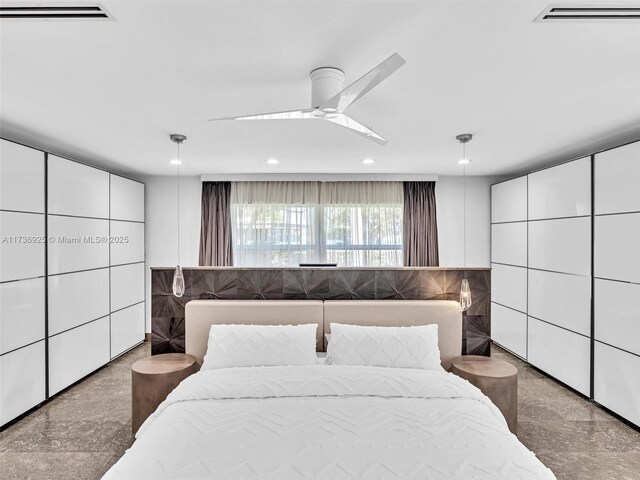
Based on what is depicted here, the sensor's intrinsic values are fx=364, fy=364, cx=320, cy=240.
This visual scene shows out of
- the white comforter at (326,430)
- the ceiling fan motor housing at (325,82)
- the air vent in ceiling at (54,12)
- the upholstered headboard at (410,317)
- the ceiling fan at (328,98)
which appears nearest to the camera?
the air vent in ceiling at (54,12)

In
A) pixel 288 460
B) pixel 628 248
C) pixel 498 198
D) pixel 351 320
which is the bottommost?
pixel 288 460

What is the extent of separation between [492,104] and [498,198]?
2933 mm

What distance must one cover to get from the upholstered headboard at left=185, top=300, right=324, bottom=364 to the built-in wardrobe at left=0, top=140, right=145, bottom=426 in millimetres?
1312

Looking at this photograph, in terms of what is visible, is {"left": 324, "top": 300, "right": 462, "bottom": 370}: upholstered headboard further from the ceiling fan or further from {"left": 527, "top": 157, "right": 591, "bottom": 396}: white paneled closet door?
the ceiling fan

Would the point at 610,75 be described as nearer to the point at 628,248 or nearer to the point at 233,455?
the point at 628,248

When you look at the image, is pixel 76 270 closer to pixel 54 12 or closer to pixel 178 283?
pixel 178 283

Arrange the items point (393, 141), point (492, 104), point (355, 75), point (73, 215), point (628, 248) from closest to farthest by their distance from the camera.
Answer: point (355, 75), point (492, 104), point (628, 248), point (393, 141), point (73, 215)

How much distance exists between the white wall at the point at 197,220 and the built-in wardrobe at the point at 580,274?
1.57 feet

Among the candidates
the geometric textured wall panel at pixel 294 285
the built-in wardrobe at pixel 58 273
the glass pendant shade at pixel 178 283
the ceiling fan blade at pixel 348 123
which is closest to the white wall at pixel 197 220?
the built-in wardrobe at pixel 58 273

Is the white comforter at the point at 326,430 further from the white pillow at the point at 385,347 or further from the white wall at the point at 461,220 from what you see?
the white wall at the point at 461,220

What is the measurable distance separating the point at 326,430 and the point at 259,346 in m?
1.02

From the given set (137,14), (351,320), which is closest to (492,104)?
(351,320)

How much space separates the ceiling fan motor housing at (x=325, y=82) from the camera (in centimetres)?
188

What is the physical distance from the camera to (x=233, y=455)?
161 cm
